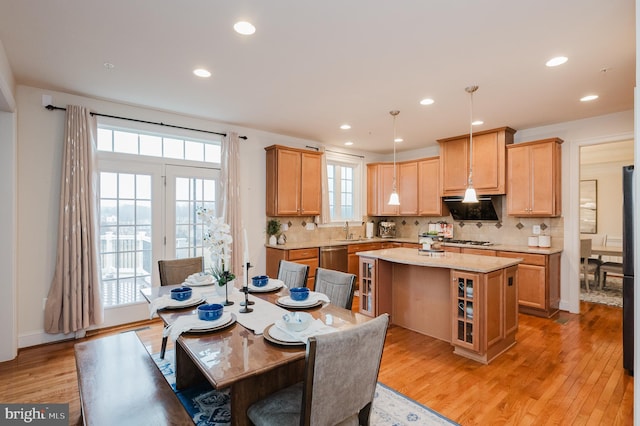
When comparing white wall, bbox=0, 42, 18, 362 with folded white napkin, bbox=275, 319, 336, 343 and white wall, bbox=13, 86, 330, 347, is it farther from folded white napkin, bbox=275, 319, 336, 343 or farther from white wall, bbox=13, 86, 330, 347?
folded white napkin, bbox=275, 319, 336, 343

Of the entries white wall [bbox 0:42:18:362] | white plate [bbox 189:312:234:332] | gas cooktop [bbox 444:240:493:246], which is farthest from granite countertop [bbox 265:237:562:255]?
white wall [bbox 0:42:18:362]

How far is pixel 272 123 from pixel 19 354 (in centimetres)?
385

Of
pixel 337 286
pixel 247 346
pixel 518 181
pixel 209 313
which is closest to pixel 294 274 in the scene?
pixel 337 286

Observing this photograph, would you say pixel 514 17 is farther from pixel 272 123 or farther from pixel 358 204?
pixel 358 204

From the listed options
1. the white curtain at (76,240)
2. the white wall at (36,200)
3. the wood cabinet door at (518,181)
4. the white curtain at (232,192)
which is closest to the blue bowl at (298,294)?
the white curtain at (232,192)

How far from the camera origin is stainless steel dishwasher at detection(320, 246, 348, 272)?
521 cm

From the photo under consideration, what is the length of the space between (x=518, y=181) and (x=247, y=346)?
4.65m

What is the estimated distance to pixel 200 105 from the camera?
3918 mm

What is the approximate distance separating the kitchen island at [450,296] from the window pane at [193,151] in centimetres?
271

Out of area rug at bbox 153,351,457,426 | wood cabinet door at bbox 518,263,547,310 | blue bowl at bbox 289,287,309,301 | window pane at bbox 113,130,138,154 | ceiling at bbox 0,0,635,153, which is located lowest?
area rug at bbox 153,351,457,426

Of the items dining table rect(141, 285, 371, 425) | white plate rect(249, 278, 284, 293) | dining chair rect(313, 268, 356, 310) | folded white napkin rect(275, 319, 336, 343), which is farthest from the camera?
white plate rect(249, 278, 284, 293)

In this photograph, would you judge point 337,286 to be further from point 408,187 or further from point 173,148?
point 408,187

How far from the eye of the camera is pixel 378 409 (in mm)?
2305

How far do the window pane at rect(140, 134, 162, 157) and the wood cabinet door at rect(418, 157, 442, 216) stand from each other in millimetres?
4349
